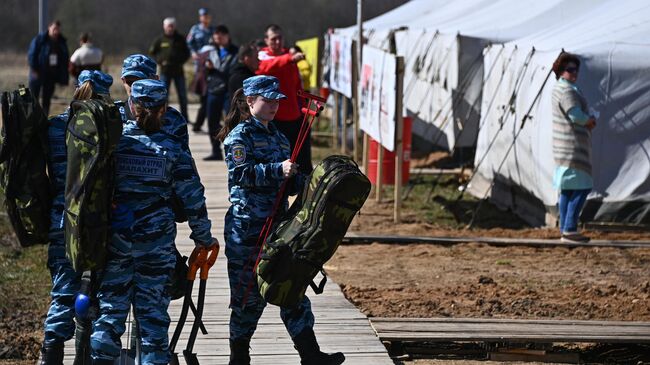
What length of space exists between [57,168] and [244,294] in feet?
3.57

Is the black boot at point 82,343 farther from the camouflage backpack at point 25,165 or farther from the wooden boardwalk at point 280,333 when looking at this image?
the wooden boardwalk at point 280,333

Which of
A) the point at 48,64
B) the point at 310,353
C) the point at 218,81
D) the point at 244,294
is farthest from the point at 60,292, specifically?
the point at 48,64

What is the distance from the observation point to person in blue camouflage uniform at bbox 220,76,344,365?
20.4ft

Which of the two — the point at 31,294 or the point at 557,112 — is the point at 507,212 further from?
the point at 31,294

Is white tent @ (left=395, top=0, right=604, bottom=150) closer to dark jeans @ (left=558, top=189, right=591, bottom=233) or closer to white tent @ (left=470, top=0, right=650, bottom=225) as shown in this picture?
white tent @ (left=470, top=0, right=650, bottom=225)

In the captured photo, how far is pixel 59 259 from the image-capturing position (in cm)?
618

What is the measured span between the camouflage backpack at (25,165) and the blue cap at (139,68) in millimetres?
478

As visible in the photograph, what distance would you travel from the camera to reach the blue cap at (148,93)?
566 centimetres

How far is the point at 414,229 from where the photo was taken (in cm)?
1277

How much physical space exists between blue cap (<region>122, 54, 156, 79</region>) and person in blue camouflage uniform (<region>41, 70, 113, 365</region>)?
0.53 feet

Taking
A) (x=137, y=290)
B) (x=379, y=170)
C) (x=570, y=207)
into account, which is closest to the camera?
(x=137, y=290)

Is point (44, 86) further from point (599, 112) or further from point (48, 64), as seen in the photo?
point (599, 112)

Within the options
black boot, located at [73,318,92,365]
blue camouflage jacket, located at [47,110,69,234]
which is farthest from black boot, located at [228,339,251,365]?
blue camouflage jacket, located at [47,110,69,234]

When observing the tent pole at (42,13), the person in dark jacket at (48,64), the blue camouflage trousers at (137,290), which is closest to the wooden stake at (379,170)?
the tent pole at (42,13)
